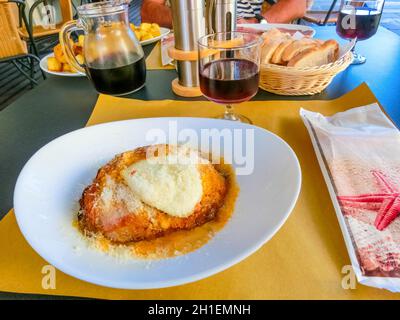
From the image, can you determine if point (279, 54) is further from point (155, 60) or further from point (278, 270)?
point (278, 270)

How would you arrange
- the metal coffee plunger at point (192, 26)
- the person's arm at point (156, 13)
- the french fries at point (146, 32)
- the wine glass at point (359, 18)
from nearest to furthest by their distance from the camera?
the metal coffee plunger at point (192, 26)
the wine glass at point (359, 18)
the french fries at point (146, 32)
the person's arm at point (156, 13)

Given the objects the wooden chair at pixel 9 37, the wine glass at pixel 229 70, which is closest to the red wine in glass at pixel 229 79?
the wine glass at pixel 229 70

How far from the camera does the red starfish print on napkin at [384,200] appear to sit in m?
0.45

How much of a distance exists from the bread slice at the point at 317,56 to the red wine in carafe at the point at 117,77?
0.41m

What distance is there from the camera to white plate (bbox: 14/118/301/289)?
1.21ft

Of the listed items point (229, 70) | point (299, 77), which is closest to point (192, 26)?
point (229, 70)

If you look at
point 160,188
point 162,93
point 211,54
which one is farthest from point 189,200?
point 162,93

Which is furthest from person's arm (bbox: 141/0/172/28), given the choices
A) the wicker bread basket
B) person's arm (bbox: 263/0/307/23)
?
the wicker bread basket

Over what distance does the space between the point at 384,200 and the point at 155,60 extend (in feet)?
2.83

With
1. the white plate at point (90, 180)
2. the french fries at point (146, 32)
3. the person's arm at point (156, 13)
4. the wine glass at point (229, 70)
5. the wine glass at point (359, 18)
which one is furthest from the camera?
the person's arm at point (156, 13)

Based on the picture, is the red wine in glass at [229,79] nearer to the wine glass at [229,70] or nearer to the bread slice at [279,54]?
the wine glass at [229,70]

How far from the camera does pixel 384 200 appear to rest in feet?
1.57

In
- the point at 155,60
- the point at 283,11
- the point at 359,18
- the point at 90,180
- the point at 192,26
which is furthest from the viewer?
the point at 283,11
